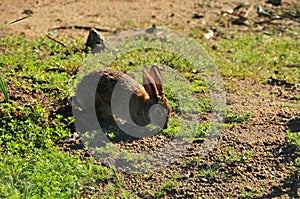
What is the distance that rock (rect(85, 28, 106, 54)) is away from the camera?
759 cm

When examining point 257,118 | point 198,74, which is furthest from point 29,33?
point 257,118

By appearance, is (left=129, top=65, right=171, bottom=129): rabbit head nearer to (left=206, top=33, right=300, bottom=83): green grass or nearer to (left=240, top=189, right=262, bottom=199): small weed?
(left=240, top=189, right=262, bottom=199): small weed

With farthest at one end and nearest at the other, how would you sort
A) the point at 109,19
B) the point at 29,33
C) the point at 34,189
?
the point at 109,19 → the point at 29,33 → the point at 34,189

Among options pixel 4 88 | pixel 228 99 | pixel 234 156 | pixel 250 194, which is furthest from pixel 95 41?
pixel 250 194

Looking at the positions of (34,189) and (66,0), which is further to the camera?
(66,0)

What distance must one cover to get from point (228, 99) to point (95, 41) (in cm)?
201

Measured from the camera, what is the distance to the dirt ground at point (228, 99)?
5082mm

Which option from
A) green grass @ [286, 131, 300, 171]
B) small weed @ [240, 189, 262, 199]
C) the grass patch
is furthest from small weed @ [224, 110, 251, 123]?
the grass patch

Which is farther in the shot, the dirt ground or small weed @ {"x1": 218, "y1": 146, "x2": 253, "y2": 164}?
small weed @ {"x1": 218, "y1": 146, "x2": 253, "y2": 164}

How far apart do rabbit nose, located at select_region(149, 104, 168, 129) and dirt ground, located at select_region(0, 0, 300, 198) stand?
0.40 m

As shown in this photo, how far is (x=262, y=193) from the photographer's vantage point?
16.3 feet

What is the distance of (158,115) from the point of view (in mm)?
5715

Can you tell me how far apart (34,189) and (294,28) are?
5271mm

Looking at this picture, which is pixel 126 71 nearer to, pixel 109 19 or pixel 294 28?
pixel 109 19
